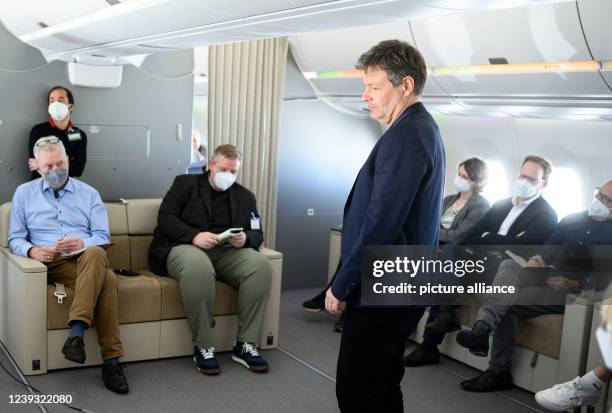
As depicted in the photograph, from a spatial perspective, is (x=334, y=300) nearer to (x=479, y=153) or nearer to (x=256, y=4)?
(x=256, y=4)

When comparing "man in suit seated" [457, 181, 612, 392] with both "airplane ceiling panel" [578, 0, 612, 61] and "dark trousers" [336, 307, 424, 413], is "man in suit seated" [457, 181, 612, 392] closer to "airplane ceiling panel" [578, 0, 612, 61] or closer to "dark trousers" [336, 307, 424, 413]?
"airplane ceiling panel" [578, 0, 612, 61]

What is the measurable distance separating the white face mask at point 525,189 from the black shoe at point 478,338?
43.0 inches

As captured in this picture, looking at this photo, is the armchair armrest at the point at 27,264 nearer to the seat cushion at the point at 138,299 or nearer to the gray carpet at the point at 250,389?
the seat cushion at the point at 138,299

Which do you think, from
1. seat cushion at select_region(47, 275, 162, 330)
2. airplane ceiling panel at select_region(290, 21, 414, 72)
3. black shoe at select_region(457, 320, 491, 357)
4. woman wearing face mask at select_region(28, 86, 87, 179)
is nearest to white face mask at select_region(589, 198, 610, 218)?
black shoe at select_region(457, 320, 491, 357)

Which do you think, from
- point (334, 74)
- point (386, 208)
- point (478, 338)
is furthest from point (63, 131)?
point (386, 208)

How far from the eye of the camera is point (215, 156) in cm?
517

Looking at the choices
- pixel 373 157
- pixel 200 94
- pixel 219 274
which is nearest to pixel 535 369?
pixel 219 274

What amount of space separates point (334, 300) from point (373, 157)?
56 centimetres

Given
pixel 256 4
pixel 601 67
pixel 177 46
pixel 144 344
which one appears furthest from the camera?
pixel 144 344

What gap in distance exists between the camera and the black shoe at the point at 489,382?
4.63 metres

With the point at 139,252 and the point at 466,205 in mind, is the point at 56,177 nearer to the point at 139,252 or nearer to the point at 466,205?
the point at 139,252

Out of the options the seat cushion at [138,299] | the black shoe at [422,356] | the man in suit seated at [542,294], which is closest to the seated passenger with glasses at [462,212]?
the black shoe at [422,356]

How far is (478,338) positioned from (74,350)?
2458 millimetres

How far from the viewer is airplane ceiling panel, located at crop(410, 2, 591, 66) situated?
159 inches
